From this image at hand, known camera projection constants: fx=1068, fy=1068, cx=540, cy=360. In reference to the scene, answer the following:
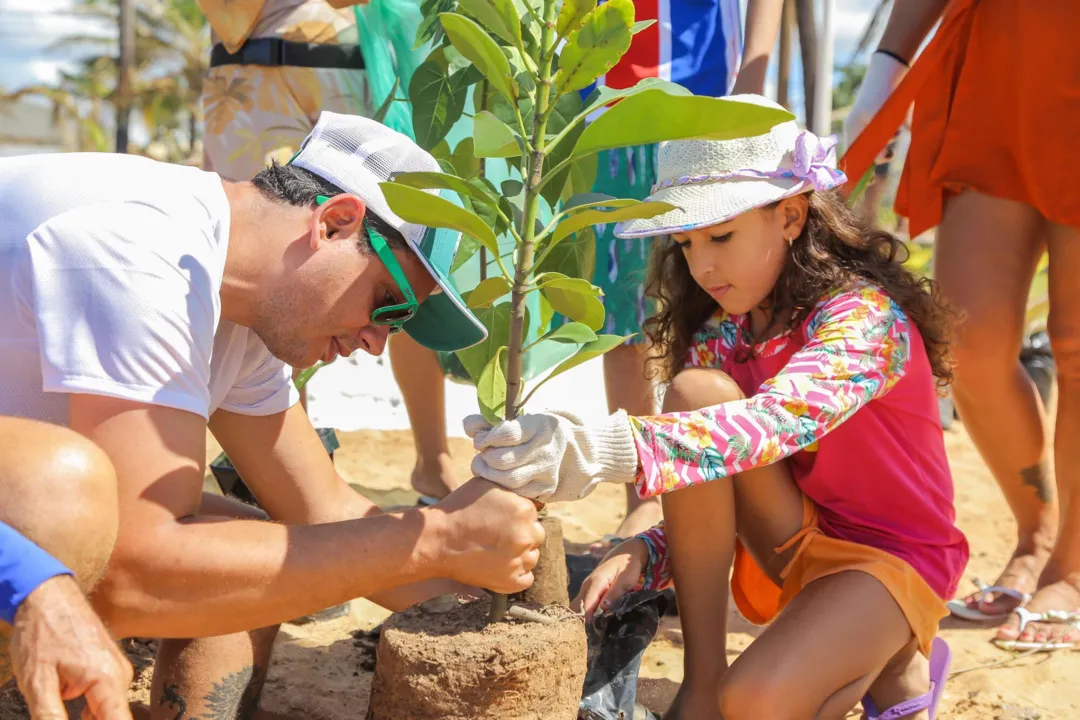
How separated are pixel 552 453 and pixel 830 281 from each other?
2.33ft

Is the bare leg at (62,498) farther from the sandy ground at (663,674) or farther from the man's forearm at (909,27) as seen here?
the man's forearm at (909,27)

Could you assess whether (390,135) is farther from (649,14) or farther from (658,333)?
(649,14)

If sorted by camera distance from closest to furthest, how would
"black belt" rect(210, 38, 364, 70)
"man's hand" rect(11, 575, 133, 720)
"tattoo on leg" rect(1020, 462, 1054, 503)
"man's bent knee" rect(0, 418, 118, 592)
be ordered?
1. "man's hand" rect(11, 575, 133, 720)
2. "man's bent knee" rect(0, 418, 118, 592)
3. "tattoo on leg" rect(1020, 462, 1054, 503)
4. "black belt" rect(210, 38, 364, 70)

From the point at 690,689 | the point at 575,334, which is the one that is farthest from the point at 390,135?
the point at 690,689

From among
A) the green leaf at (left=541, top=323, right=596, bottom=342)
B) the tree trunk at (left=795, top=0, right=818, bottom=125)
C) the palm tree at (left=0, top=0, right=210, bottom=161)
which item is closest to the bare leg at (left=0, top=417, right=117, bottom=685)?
the green leaf at (left=541, top=323, right=596, bottom=342)

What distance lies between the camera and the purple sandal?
1828mm

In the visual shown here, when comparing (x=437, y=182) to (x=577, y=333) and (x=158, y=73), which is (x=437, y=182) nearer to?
(x=577, y=333)

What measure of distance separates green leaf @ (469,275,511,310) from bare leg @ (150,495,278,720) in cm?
57

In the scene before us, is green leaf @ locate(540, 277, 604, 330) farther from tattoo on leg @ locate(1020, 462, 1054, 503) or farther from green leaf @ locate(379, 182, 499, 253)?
tattoo on leg @ locate(1020, 462, 1054, 503)

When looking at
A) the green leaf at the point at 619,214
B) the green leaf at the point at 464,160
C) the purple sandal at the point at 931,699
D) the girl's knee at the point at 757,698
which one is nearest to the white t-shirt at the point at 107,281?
the green leaf at the point at 619,214

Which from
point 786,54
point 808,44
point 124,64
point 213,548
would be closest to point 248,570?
point 213,548

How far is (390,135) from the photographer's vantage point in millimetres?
1579

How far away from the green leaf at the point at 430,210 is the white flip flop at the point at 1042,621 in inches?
63.1

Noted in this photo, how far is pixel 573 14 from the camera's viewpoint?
1.39 meters
